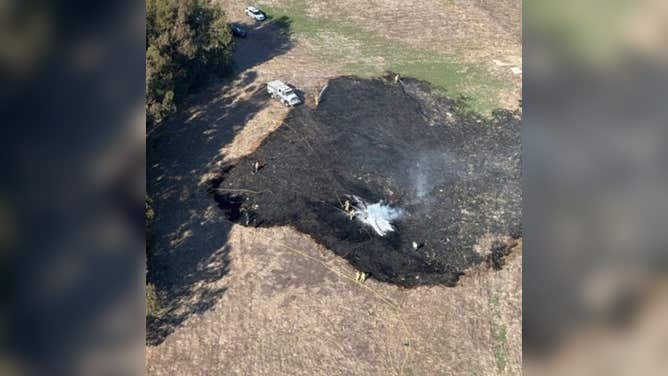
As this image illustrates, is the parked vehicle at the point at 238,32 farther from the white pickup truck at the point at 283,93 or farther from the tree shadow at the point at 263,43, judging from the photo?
the white pickup truck at the point at 283,93

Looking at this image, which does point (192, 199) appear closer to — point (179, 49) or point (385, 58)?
point (179, 49)

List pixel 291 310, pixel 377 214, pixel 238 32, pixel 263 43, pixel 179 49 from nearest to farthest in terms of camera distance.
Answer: pixel 291 310
pixel 377 214
pixel 179 49
pixel 263 43
pixel 238 32

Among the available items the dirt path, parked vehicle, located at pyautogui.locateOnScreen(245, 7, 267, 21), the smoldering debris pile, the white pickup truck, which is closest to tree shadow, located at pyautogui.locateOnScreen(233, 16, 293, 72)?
parked vehicle, located at pyautogui.locateOnScreen(245, 7, 267, 21)

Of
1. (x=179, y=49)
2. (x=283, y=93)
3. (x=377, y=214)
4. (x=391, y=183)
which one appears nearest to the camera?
(x=377, y=214)

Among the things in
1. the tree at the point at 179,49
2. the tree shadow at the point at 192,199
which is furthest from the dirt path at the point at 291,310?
the tree at the point at 179,49
